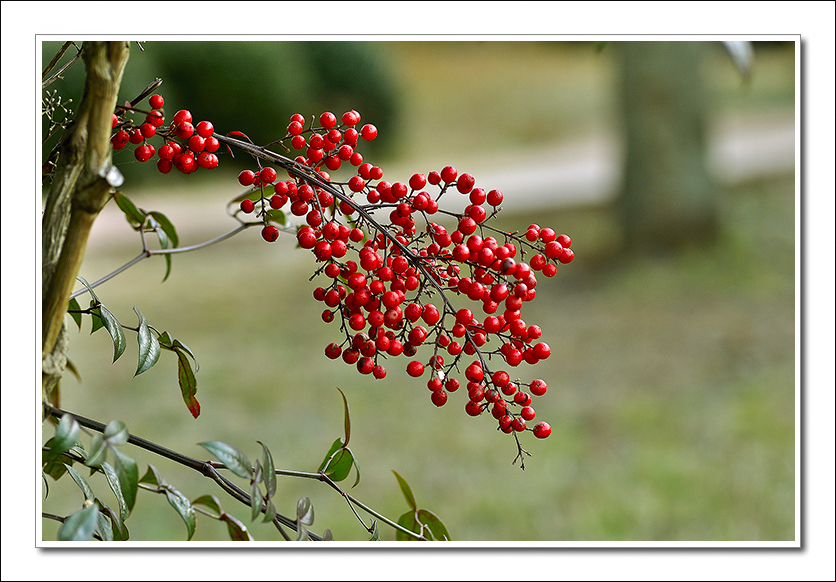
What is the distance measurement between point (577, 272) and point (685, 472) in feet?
4.40

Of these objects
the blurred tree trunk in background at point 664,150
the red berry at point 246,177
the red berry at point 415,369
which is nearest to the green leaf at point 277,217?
the red berry at point 246,177

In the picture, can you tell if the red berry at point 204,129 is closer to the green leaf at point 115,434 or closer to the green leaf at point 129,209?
the green leaf at point 129,209

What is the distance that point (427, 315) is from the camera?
0.43 m

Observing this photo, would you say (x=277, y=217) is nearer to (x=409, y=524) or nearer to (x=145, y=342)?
(x=145, y=342)

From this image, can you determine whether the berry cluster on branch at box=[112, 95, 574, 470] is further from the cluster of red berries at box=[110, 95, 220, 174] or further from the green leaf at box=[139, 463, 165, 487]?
the green leaf at box=[139, 463, 165, 487]

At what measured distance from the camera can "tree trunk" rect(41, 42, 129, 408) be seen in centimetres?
31

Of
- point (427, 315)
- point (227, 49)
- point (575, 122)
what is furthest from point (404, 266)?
point (575, 122)

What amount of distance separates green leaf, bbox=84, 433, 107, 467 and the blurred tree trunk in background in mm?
2973

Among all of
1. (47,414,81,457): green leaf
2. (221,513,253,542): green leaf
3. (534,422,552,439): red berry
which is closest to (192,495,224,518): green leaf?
(221,513,253,542): green leaf

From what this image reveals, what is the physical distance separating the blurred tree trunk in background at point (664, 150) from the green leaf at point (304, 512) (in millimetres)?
2864

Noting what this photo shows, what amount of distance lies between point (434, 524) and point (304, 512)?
10 centimetres

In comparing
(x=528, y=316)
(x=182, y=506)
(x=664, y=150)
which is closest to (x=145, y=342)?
(x=182, y=506)

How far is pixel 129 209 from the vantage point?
440mm

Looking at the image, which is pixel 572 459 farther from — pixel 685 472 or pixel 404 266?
pixel 404 266
